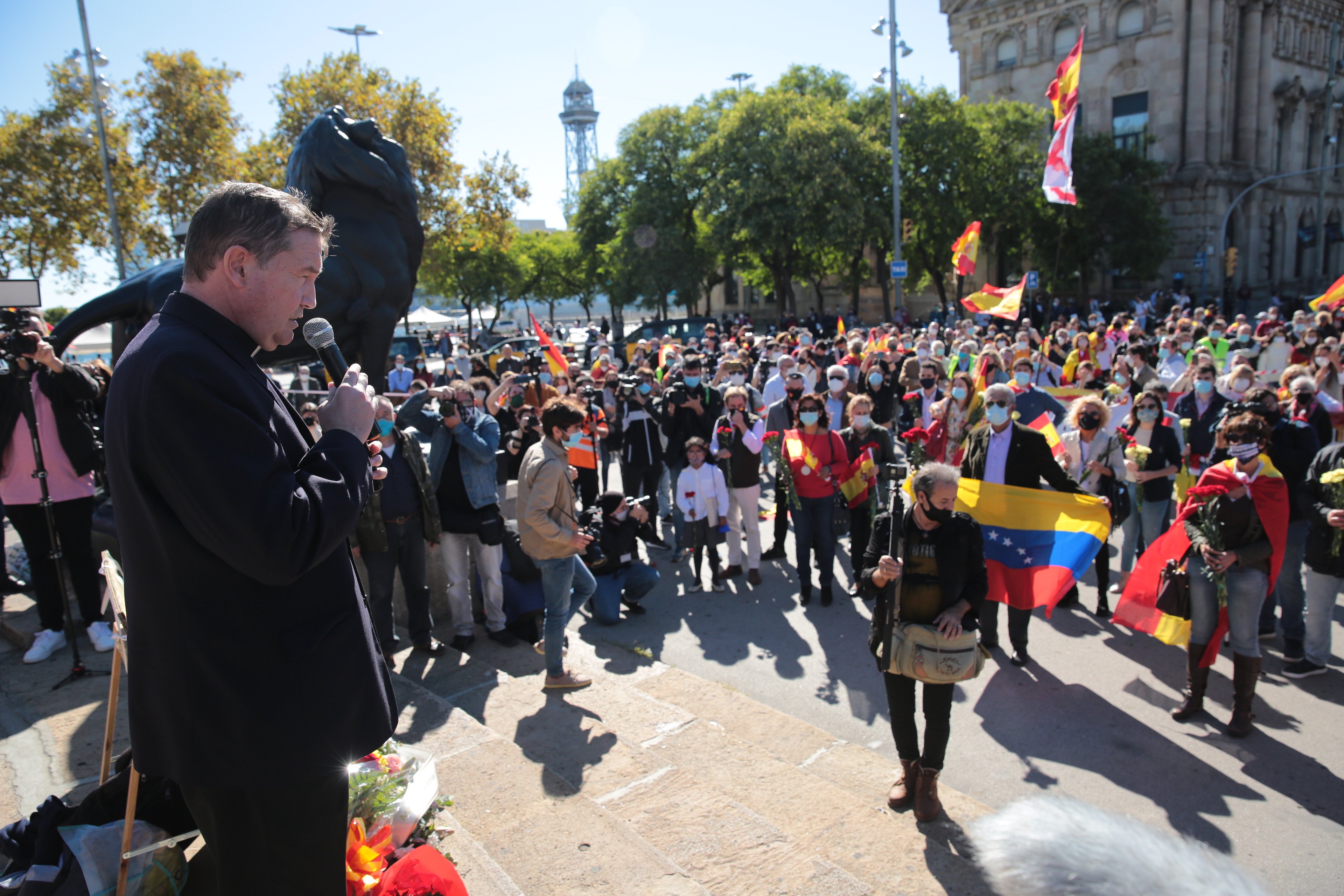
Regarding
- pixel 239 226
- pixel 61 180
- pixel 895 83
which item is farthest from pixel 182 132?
pixel 239 226

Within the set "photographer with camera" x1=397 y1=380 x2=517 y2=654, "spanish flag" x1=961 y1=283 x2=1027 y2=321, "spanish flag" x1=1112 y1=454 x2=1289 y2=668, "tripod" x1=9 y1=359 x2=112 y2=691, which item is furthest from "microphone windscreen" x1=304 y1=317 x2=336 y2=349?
"spanish flag" x1=961 y1=283 x2=1027 y2=321

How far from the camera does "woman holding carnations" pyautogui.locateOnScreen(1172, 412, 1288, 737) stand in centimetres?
497

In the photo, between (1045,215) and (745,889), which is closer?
(745,889)

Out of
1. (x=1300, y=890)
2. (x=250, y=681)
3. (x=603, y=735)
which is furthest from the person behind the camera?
(x=603, y=735)

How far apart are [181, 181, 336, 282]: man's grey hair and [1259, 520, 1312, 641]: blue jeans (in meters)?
6.64

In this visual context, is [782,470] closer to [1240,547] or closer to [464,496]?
[464,496]

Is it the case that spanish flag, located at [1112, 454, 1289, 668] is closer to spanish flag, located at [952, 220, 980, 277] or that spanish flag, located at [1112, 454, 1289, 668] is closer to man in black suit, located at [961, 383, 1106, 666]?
man in black suit, located at [961, 383, 1106, 666]

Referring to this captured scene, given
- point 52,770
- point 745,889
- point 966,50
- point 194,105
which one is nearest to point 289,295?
point 745,889

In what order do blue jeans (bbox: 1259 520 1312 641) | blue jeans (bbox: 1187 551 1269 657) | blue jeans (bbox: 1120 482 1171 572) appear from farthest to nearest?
1. blue jeans (bbox: 1120 482 1171 572)
2. blue jeans (bbox: 1259 520 1312 641)
3. blue jeans (bbox: 1187 551 1269 657)

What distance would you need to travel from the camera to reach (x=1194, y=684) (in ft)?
17.2

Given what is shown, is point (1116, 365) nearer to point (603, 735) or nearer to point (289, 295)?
point (603, 735)

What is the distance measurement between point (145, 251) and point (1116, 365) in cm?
2632

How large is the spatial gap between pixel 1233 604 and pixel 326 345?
5.26 m

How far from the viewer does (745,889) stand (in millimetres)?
3225
